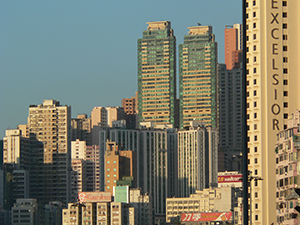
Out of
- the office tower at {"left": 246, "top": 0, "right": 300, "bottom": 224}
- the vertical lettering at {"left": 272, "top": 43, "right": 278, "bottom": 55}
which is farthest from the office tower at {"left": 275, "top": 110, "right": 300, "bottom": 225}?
the vertical lettering at {"left": 272, "top": 43, "right": 278, "bottom": 55}

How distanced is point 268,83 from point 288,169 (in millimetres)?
42862

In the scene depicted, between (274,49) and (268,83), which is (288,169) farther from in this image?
(274,49)

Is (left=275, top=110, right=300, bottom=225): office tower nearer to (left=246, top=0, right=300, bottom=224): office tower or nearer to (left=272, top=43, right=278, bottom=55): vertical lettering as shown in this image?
(left=246, top=0, right=300, bottom=224): office tower

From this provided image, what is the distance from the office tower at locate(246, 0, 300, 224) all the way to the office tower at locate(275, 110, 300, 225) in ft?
91.6

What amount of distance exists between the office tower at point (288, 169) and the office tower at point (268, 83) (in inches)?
1100

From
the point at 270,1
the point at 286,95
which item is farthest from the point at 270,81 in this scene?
the point at 270,1

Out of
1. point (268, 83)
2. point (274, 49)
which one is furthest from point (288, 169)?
point (274, 49)

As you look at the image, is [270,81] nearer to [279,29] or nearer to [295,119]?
[279,29]

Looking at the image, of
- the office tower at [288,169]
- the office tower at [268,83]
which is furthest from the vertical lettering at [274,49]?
the office tower at [288,169]

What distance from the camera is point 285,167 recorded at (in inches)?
3324

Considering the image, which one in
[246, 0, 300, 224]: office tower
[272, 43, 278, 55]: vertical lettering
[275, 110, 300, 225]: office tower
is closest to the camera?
[275, 110, 300, 225]: office tower

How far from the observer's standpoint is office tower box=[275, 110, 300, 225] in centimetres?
7731

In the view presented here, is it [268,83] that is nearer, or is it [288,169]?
[288,169]

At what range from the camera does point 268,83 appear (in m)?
124
